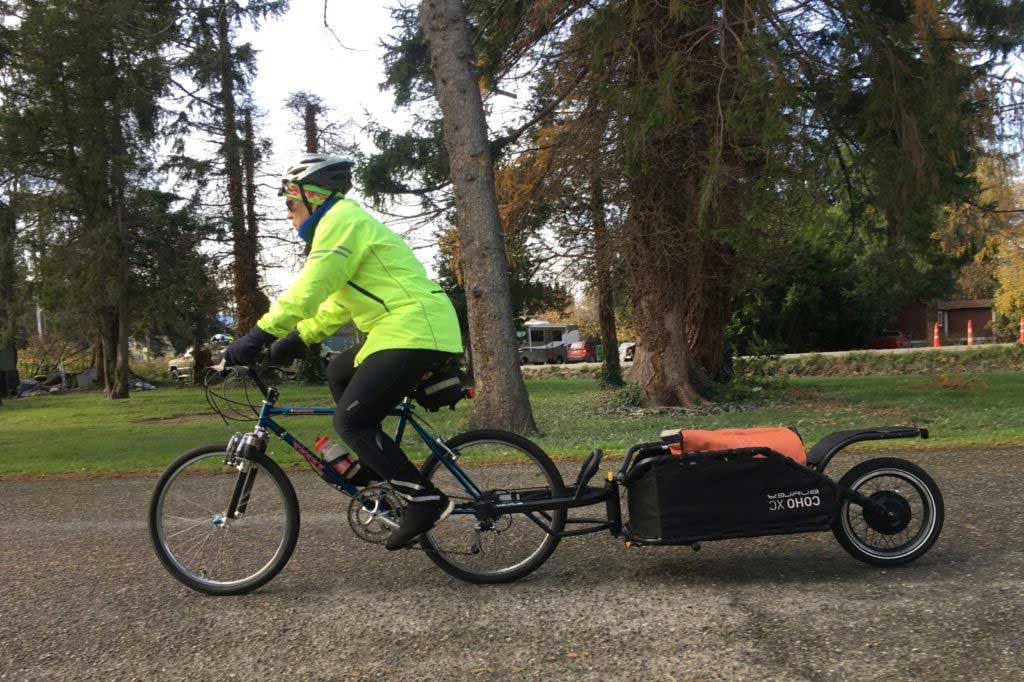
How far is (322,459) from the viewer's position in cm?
411

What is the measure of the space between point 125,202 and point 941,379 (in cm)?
2231

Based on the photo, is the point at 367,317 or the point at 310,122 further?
the point at 310,122

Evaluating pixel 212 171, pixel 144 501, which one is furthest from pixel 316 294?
pixel 212 171

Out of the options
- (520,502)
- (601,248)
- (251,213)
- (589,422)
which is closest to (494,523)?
(520,502)

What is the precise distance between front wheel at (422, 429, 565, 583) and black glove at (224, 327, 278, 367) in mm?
1006

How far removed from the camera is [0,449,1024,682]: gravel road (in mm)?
3021

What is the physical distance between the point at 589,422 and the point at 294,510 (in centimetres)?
977

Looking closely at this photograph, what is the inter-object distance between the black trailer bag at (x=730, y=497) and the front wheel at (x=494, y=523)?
532 millimetres

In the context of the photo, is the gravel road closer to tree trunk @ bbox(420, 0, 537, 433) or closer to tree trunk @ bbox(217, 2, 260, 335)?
tree trunk @ bbox(420, 0, 537, 433)

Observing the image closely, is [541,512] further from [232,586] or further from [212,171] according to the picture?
[212,171]

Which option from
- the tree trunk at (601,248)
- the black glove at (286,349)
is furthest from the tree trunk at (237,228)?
the black glove at (286,349)

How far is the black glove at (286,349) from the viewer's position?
4.10 meters

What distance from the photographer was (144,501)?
6367 millimetres

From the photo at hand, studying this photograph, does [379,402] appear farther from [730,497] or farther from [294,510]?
[730,497]
